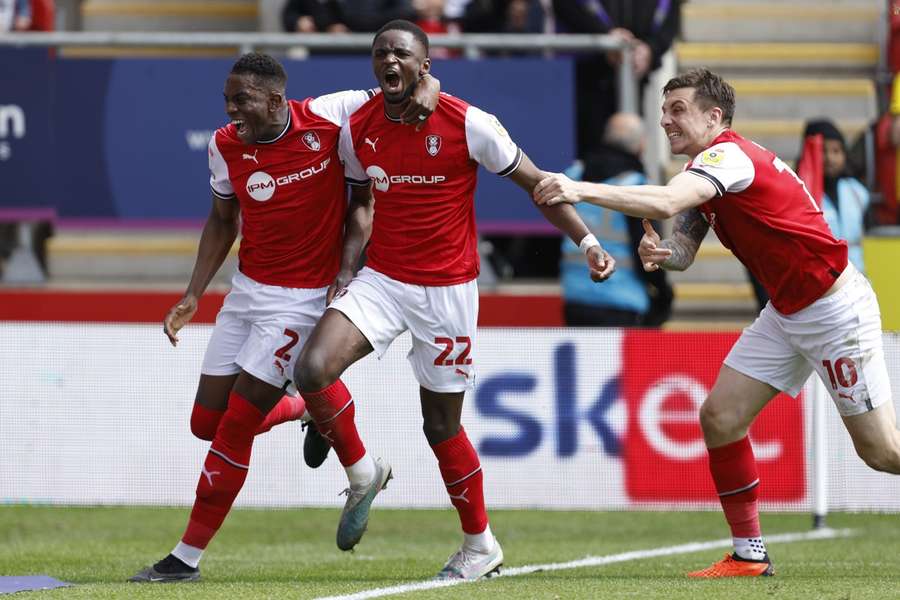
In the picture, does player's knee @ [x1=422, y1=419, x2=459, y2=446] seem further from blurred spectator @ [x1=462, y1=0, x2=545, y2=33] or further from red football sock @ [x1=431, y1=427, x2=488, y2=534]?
blurred spectator @ [x1=462, y1=0, x2=545, y2=33]

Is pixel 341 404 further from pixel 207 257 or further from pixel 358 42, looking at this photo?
pixel 358 42

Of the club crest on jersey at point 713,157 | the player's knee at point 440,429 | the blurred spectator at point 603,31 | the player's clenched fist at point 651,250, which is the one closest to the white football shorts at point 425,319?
the player's knee at point 440,429

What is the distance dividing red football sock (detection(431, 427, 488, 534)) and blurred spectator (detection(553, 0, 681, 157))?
17.3 ft

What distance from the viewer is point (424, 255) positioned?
753 centimetres

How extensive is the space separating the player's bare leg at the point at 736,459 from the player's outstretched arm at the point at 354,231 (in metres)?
1.74

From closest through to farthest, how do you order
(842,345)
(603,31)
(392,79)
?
(392,79) < (842,345) < (603,31)

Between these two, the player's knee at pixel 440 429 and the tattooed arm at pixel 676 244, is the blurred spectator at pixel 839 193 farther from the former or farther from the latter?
the player's knee at pixel 440 429

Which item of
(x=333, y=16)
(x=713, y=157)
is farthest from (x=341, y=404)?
(x=333, y=16)

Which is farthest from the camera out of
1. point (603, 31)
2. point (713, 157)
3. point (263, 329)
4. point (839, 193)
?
point (603, 31)

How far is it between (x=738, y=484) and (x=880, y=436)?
0.72m

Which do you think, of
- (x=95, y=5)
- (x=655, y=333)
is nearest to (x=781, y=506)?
(x=655, y=333)

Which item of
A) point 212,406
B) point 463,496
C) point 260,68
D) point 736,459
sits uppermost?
point 260,68

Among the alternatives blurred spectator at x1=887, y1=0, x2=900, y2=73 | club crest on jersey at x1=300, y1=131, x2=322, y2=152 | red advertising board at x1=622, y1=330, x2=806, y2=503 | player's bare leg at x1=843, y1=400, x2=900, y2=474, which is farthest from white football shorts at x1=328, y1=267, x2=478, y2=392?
blurred spectator at x1=887, y1=0, x2=900, y2=73

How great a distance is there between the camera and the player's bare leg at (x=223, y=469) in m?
7.62
